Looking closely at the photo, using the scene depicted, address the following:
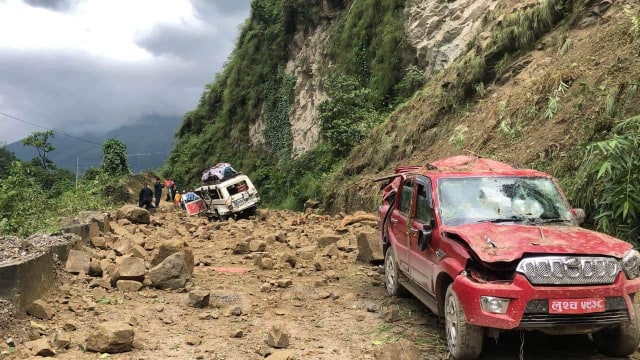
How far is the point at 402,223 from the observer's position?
22.0 feet

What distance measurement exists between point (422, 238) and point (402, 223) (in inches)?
41.8

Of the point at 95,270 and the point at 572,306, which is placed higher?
the point at 95,270

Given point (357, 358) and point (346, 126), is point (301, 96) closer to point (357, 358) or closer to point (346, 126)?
point (346, 126)

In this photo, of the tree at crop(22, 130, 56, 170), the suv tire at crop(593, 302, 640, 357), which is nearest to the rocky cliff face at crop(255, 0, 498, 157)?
the suv tire at crop(593, 302, 640, 357)

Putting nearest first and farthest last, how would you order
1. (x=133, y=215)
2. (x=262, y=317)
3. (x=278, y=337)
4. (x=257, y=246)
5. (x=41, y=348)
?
(x=41, y=348) < (x=278, y=337) < (x=262, y=317) < (x=257, y=246) < (x=133, y=215)

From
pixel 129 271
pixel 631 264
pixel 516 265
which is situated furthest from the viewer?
pixel 129 271

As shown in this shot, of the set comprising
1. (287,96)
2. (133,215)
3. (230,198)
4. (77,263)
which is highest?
(287,96)

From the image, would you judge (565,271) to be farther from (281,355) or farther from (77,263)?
(77,263)

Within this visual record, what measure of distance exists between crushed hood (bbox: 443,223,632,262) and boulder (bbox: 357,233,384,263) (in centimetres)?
429

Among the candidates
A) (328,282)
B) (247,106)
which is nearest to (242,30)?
(247,106)

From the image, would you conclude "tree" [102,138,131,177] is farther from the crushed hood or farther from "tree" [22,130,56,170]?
the crushed hood

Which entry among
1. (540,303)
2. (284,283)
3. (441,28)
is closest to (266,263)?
(284,283)

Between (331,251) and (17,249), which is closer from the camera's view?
(17,249)

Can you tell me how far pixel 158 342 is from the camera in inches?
219
